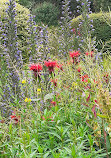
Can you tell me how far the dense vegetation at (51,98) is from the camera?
5.47 feet

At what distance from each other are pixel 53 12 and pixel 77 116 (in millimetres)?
15848

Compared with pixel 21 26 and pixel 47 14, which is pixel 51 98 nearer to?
pixel 21 26

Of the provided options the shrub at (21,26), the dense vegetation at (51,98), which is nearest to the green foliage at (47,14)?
the shrub at (21,26)

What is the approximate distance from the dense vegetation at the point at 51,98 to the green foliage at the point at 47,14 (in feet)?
32.5

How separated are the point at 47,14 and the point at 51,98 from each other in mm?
14924

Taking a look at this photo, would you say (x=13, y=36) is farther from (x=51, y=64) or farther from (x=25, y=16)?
(x=25, y=16)

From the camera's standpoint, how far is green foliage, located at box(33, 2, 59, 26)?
53.8ft

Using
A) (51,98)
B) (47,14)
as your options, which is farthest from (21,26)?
(47,14)

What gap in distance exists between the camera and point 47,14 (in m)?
16.5

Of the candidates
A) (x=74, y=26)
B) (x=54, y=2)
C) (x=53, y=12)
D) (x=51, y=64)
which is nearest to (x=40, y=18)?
(x=53, y=12)

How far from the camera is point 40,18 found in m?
16.6

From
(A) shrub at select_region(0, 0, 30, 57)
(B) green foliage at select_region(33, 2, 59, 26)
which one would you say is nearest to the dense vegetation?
(A) shrub at select_region(0, 0, 30, 57)

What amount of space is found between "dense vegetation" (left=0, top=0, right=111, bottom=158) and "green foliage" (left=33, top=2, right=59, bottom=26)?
9.91 metres

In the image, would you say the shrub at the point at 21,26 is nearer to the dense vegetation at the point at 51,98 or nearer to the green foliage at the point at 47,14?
the dense vegetation at the point at 51,98
